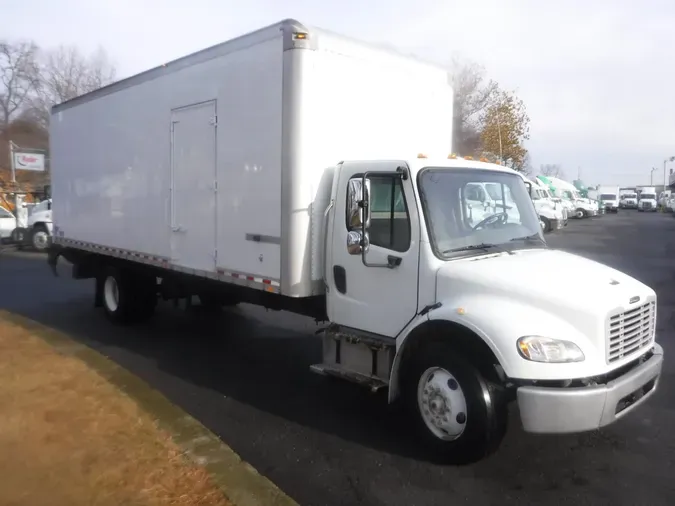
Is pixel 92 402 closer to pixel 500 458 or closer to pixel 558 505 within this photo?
pixel 500 458

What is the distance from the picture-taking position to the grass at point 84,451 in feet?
12.5

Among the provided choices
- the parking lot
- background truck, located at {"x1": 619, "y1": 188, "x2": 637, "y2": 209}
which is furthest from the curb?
background truck, located at {"x1": 619, "y1": 188, "x2": 637, "y2": 209}

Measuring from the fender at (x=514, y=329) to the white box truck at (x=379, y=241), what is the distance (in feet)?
0.04

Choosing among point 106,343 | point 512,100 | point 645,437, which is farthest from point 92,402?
point 512,100

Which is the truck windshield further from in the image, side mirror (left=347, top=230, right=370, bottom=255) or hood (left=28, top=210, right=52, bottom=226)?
hood (left=28, top=210, right=52, bottom=226)

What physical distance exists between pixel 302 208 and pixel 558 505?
3146mm

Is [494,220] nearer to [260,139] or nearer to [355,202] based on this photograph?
[355,202]

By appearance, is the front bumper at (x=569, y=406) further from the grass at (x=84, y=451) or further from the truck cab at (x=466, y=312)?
the grass at (x=84, y=451)

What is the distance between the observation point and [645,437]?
5.13m

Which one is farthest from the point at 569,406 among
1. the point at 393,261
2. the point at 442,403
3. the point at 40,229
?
the point at 40,229

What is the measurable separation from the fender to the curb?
170 cm

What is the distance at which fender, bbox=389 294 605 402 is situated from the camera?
410 centimetres

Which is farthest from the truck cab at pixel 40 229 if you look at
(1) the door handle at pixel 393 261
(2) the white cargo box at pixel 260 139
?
(1) the door handle at pixel 393 261

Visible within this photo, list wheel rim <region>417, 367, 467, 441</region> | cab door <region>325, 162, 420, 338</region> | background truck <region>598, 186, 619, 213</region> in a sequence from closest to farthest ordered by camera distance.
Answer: wheel rim <region>417, 367, 467, 441</region>, cab door <region>325, 162, 420, 338</region>, background truck <region>598, 186, 619, 213</region>
